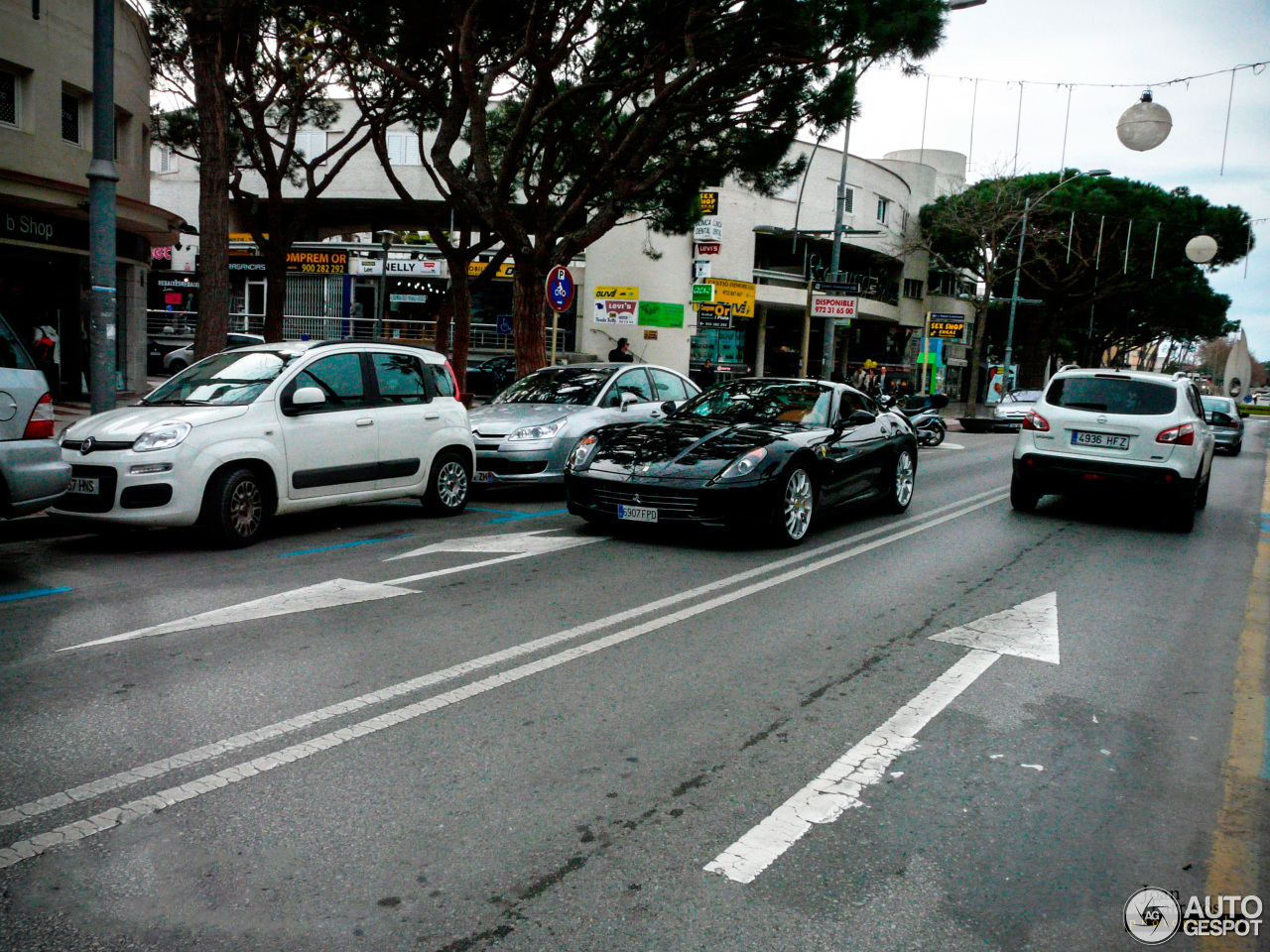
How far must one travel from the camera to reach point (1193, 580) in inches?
340

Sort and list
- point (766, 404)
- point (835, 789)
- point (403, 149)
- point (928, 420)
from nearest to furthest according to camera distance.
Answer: point (835, 789) → point (766, 404) → point (928, 420) → point (403, 149)

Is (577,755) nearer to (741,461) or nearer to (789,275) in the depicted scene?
(741,461)

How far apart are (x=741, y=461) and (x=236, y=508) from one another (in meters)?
4.17

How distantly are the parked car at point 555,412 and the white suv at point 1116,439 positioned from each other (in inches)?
167

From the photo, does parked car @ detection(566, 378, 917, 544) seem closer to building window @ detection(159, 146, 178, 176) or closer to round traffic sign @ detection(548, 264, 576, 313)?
round traffic sign @ detection(548, 264, 576, 313)

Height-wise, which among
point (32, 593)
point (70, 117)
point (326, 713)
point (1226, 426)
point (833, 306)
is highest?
point (70, 117)

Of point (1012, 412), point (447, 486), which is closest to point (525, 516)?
point (447, 486)

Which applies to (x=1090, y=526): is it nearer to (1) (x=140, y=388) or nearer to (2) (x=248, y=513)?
(2) (x=248, y=513)

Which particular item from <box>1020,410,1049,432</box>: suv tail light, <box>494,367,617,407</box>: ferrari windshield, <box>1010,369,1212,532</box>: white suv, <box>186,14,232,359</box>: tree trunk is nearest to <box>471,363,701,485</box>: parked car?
<box>494,367,617,407</box>: ferrari windshield

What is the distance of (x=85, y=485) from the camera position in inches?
314

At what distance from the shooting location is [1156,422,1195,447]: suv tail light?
35.6 ft

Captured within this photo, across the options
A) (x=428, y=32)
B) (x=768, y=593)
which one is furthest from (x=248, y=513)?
(x=428, y=32)

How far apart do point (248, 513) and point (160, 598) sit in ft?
6.54

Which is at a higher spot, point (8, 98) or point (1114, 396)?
point (8, 98)
